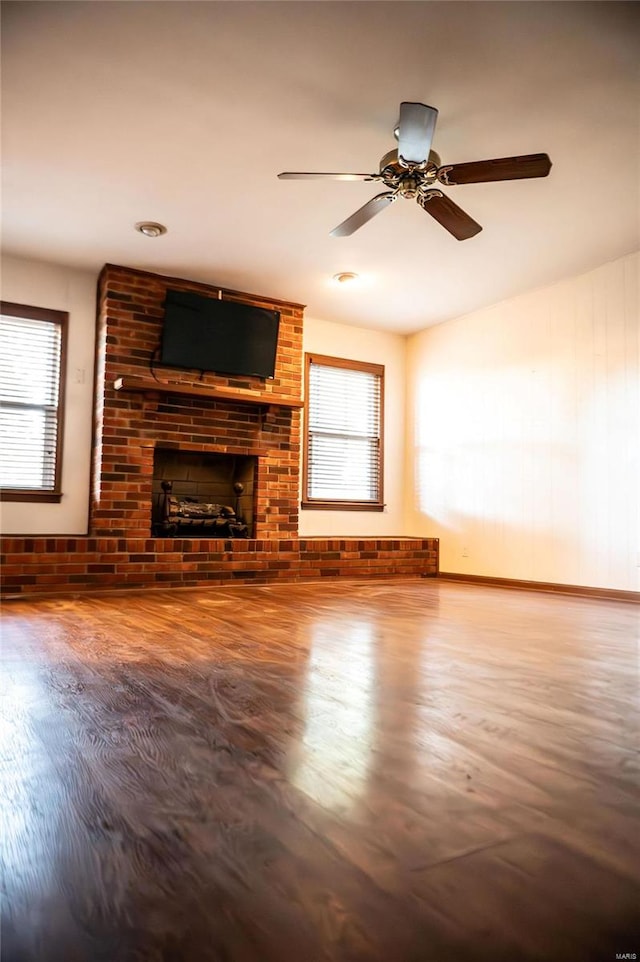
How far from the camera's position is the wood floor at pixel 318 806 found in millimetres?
824

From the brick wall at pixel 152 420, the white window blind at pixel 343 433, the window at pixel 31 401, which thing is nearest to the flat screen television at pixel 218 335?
the brick wall at pixel 152 420

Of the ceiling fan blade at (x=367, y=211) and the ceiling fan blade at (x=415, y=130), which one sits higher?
the ceiling fan blade at (x=415, y=130)

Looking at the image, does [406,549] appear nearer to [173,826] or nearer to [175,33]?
[175,33]

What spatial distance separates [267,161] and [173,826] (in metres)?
3.50

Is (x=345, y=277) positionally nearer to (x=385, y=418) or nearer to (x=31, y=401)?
(x=385, y=418)

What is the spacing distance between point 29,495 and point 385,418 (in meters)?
3.77

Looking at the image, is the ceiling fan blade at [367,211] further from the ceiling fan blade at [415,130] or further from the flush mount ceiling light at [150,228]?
the flush mount ceiling light at [150,228]

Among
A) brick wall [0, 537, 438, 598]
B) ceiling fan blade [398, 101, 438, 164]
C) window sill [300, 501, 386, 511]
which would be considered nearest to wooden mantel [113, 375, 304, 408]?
window sill [300, 501, 386, 511]

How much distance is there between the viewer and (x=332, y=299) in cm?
586

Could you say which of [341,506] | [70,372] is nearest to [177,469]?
[70,372]

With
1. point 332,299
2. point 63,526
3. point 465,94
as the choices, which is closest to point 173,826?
point 465,94

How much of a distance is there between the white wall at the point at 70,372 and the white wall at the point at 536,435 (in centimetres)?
349

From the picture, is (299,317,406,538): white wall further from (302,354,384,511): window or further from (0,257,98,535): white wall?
(0,257,98,535): white wall

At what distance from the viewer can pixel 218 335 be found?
5469 millimetres
